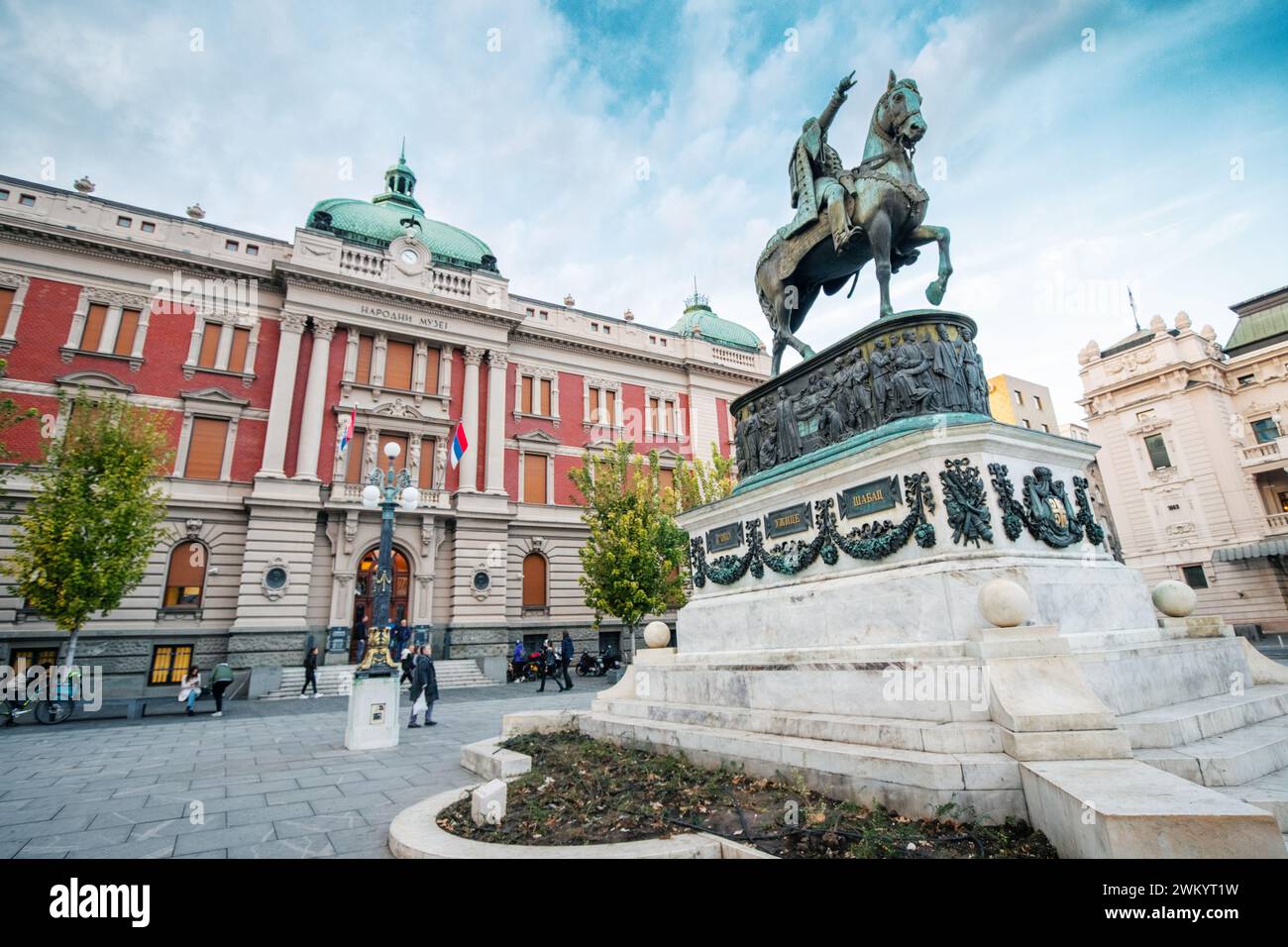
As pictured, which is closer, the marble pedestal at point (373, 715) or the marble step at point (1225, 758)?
the marble step at point (1225, 758)

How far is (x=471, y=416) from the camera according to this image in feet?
89.2

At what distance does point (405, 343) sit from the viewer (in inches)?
1070

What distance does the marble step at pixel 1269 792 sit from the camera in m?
2.92

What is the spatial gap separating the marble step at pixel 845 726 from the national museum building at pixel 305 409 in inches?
793

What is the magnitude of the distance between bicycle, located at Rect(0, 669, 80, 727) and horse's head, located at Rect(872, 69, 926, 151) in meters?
20.7

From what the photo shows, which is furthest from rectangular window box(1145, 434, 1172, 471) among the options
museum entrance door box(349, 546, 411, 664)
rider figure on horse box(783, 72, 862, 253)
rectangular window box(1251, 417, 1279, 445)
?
museum entrance door box(349, 546, 411, 664)

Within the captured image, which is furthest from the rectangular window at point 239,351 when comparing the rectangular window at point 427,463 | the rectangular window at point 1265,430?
the rectangular window at point 1265,430

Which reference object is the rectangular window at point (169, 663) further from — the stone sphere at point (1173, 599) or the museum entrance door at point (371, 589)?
the stone sphere at point (1173, 599)

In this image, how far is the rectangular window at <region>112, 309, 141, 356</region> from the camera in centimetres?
2273

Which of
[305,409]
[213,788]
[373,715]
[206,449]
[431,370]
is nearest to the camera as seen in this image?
[213,788]

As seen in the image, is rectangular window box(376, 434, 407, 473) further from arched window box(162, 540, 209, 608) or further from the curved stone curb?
the curved stone curb

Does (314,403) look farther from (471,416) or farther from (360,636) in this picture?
(360,636)

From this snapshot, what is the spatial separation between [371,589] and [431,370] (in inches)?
403

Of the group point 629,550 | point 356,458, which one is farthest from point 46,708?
point 629,550
